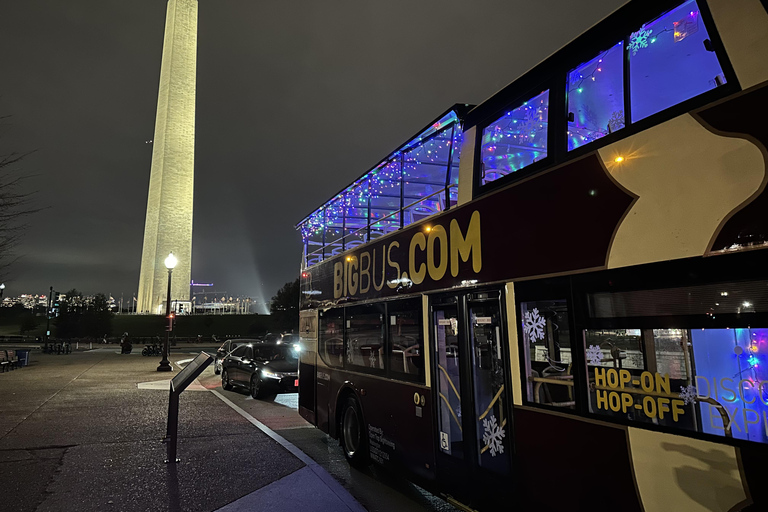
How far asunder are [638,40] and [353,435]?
5886mm

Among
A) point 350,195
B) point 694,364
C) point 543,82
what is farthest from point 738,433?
point 350,195

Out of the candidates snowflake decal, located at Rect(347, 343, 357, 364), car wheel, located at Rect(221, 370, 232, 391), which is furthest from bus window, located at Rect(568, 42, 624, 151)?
car wheel, located at Rect(221, 370, 232, 391)

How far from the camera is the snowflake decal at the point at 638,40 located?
3146 millimetres

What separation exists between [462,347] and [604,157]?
215 centimetres

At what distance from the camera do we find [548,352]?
11.7 feet

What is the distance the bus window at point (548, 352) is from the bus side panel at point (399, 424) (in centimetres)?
163

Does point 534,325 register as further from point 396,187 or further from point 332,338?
point 332,338

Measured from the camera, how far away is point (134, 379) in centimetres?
1717

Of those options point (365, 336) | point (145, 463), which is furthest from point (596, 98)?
point (145, 463)

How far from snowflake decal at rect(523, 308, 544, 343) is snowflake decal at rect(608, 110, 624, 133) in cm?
141

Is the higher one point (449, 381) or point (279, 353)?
point (449, 381)

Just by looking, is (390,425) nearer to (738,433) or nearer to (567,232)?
(567,232)

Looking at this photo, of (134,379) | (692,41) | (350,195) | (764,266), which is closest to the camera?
(764,266)

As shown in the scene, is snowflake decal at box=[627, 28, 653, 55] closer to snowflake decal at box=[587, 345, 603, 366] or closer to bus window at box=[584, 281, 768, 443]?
bus window at box=[584, 281, 768, 443]
